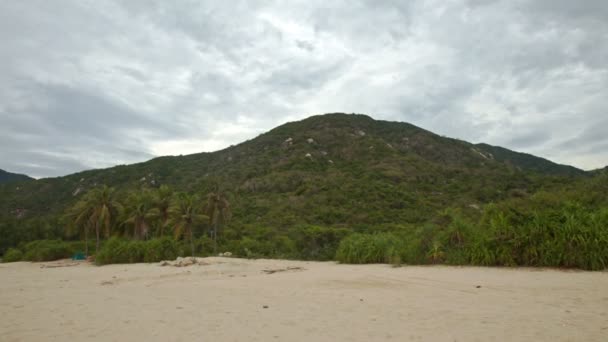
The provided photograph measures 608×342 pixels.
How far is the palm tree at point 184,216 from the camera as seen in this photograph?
36.6 metres

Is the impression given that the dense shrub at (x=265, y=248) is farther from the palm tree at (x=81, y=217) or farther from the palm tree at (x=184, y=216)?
the palm tree at (x=81, y=217)

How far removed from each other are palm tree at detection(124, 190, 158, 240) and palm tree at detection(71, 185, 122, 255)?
1753 millimetres

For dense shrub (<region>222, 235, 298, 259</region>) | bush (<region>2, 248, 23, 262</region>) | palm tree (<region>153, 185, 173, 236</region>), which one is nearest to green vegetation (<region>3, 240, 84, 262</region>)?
bush (<region>2, 248, 23, 262</region>)

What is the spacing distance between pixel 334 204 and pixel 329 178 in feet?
38.6

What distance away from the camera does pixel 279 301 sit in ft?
27.0

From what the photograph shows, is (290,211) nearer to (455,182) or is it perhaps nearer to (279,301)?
(455,182)

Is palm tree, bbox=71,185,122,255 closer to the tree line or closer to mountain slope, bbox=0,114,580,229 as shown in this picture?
the tree line

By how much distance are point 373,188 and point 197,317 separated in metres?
50.9

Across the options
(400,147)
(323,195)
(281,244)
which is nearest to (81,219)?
(281,244)

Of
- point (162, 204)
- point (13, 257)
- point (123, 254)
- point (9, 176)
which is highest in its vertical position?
point (9, 176)

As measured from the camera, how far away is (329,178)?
211ft

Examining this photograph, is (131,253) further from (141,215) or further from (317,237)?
(317,237)

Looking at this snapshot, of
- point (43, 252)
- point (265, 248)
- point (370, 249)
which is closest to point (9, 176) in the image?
point (43, 252)

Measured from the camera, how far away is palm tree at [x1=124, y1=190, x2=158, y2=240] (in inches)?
1572
